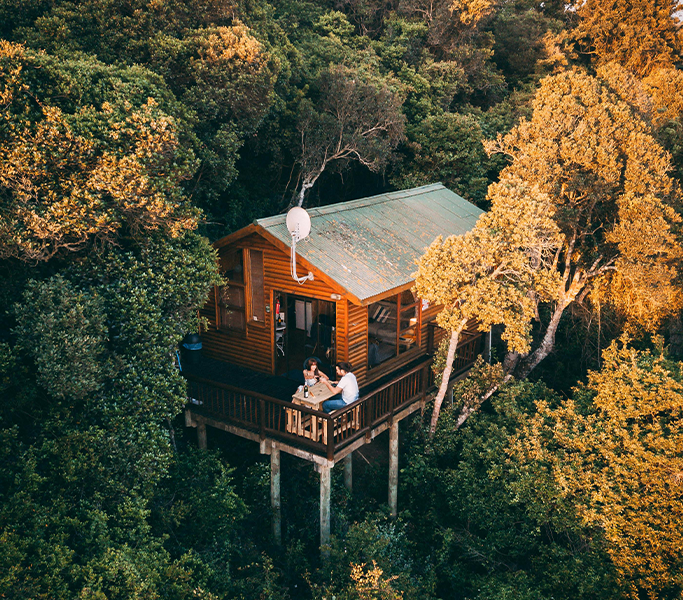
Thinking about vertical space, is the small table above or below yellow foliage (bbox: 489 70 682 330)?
below

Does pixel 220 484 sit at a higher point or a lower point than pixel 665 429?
lower

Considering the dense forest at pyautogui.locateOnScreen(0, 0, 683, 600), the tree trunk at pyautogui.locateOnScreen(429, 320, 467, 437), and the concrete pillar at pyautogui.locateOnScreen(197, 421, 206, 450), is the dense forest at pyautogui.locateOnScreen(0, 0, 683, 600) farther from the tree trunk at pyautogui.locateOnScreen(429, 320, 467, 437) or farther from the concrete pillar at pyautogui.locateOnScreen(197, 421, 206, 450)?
the concrete pillar at pyautogui.locateOnScreen(197, 421, 206, 450)

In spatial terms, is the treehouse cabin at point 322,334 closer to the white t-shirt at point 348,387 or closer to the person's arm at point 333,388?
the white t-shirt at point 348,387

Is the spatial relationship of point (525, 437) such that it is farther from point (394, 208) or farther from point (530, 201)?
point (394, 208)

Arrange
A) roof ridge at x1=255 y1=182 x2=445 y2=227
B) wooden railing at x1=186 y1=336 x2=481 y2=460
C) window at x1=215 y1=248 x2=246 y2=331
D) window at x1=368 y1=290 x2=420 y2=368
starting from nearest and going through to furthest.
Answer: wooden railing at x1=186 y1=336 x2=481 y2=460, roof ridge at x1=255 y1=182 x2=445 y2=227, window at x1=215 y1=248 x2=246 y2=331, window at x1=368 y1=290 x2=420 y2=368

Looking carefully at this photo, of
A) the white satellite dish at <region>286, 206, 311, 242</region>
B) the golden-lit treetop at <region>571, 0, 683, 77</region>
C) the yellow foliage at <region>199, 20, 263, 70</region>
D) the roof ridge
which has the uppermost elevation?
the golden-lit treetop at <region>571, 0, 683, 77</region>

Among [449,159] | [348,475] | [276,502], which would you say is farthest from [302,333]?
[449,159]

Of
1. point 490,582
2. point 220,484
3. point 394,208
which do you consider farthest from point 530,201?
point 220,484

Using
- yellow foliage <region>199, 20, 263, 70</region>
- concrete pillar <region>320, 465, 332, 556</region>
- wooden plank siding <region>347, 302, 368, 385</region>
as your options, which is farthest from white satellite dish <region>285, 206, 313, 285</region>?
yellow foliage <region>199, 20, 263, 70</region>
